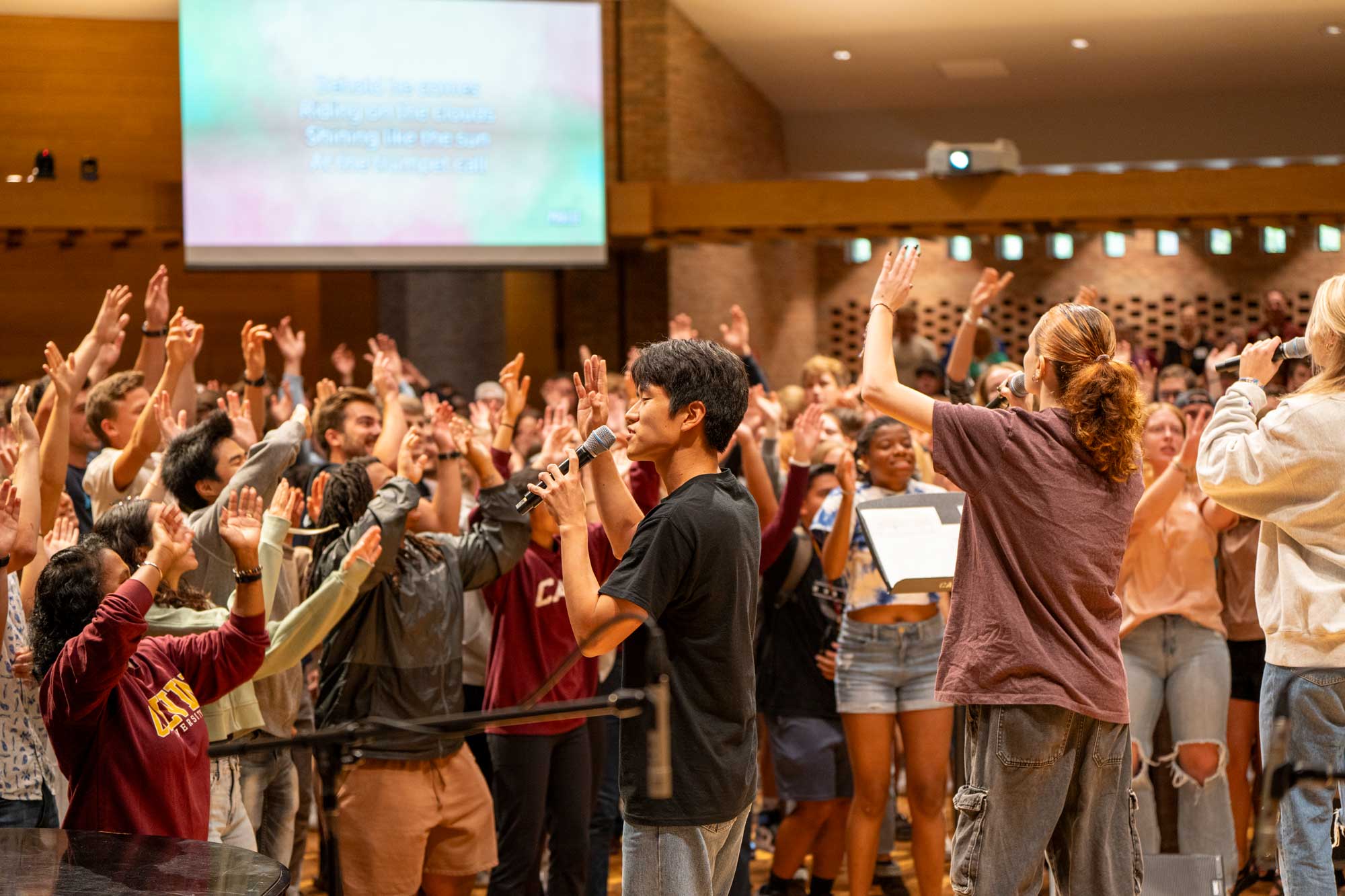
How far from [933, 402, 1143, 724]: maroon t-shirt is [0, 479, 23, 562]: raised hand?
1.79 m

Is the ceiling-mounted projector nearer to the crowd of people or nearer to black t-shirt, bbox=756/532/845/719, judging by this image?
the crowd of people

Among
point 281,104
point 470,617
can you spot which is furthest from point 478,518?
point 281,104

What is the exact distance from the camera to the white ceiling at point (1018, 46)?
1085 cm

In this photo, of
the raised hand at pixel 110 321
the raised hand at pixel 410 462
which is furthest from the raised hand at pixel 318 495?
the raised hand at pixel 110 321

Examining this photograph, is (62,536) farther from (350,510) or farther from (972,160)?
(972,160)

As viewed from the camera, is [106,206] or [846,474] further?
[106,206]

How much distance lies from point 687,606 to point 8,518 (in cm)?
135

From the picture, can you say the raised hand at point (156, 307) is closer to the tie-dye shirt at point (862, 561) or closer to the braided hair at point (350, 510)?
the braided hair at point (350, 510)

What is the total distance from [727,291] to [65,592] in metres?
9.62

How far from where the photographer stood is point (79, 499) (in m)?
4.31

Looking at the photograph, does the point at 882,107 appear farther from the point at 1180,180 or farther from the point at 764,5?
the point at 1180,180

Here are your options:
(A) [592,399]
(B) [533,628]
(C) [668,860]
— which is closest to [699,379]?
(A) [592,399]

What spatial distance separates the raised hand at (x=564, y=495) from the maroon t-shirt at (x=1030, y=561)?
677 mm

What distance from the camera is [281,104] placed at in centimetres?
882
